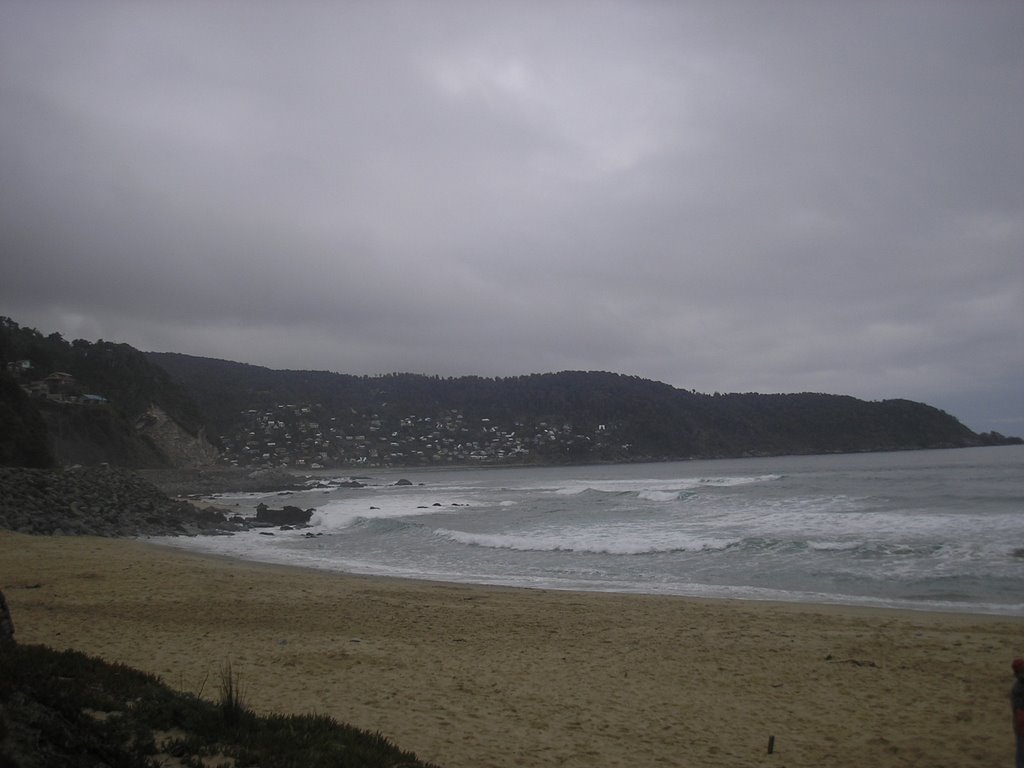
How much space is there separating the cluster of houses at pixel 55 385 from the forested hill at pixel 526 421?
2582 centimetres

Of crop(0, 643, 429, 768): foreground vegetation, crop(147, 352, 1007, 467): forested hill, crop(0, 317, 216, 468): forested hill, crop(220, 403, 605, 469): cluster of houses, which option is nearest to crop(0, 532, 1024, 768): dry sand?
crop(0, 643, 429, 768): foreground vegetation

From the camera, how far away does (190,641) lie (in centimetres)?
847

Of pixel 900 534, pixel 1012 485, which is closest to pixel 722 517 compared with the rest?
pixel 900 534

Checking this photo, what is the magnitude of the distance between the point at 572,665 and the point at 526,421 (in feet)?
408

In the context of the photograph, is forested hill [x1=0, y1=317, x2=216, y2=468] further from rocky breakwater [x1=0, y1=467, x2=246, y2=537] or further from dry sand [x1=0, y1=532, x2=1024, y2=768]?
dry sand [x1=0, y1=532, x2=1024, y2=768]

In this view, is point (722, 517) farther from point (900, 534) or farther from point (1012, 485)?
point (1012, 485)

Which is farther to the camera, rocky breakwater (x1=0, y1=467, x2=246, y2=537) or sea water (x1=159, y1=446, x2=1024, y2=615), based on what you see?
rocky breakwater (x1=0, y1=467, x2=246, y2=537)

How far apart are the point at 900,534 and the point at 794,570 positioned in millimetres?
5770

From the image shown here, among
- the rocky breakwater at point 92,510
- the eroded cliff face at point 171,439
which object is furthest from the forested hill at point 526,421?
the rocky breakwater at point 92,510

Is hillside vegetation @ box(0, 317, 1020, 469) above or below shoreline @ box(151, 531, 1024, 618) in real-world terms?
above

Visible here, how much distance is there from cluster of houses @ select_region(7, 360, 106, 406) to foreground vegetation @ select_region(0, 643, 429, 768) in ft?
219

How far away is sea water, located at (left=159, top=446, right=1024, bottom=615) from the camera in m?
13.6

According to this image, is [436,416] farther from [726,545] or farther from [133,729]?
[133,729]

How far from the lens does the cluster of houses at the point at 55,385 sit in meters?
61.0
